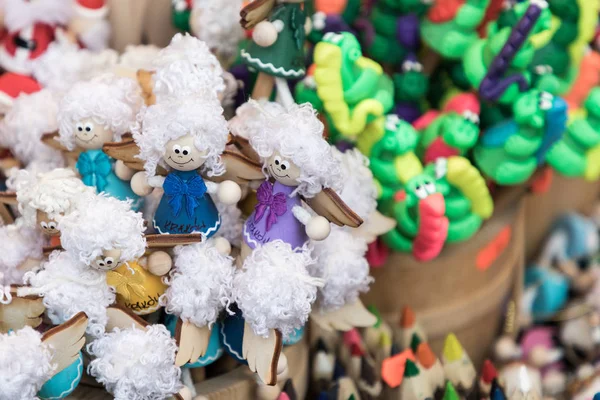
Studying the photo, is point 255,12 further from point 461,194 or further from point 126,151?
point 461,194

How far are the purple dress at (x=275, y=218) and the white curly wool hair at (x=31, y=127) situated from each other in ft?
0.83

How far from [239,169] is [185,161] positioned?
0.06 meters

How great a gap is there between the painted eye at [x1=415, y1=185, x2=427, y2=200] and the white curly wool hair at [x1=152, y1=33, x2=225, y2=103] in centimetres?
28

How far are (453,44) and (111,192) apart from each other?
477 mm

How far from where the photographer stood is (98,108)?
2.32ft

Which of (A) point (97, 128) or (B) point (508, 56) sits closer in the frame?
(A) point (97, 128)

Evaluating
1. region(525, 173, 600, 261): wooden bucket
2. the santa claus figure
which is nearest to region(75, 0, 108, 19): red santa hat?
the santa claus figure

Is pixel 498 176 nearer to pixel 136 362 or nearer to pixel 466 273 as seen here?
pixel 466 273

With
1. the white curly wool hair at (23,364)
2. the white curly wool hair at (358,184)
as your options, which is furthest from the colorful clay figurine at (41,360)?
the white curly wool hair at (358,184)

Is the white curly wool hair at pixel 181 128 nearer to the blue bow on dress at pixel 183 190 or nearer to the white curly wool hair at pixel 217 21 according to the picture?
the blue bow on dress at pixel 183 190

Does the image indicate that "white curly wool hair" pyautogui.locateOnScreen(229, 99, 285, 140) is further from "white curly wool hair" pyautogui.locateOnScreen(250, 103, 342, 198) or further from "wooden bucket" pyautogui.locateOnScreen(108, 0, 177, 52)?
"wooden bucket" pyautogui.locateOnScreen(108, 0, 177, 52)

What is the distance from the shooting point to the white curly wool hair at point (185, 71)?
68 cm

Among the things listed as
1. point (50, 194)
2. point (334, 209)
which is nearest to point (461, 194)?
point (334, 209)

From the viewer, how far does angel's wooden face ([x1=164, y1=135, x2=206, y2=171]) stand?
64 centimetres
